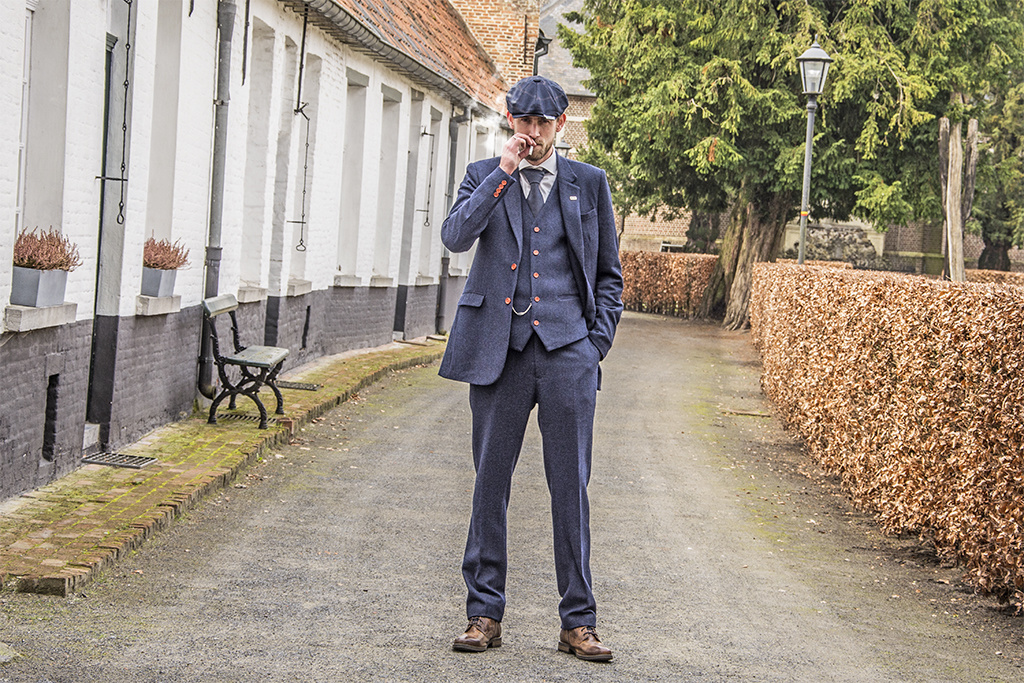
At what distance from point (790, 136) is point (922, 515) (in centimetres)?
1984

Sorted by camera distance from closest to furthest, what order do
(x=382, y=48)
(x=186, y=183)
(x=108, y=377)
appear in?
(x=108, y=377) → (x=186, y=183) → (x=382, y=48)

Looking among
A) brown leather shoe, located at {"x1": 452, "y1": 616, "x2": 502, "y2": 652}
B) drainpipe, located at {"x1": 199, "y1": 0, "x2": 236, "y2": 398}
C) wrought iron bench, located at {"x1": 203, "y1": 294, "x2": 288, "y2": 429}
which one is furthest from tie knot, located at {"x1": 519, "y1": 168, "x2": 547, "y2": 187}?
drainpipe, located at {"x1": 199, "y1": 0, "x2": 236, "y2": 398}

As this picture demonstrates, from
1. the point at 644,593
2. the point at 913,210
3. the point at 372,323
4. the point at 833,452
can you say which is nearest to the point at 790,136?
the point at 913,210

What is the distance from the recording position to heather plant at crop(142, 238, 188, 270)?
29.2 ft

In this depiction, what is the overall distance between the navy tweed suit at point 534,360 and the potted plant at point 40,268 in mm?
2947

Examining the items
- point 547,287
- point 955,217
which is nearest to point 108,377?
point 547,287

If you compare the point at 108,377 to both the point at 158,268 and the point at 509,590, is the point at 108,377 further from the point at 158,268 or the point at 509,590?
the point at 509,590

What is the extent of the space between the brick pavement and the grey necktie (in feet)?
7.86

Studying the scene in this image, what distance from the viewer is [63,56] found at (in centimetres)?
716

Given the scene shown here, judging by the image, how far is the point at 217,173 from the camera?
10.3 metres

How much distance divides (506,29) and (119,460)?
20257 millimetres

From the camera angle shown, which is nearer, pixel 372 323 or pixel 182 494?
pixel 182 494

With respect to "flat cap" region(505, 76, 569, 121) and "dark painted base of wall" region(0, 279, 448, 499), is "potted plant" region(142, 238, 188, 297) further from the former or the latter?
"flat cap" region(505, 76, 569, 121)

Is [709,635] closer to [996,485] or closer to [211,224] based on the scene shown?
[996,485]
